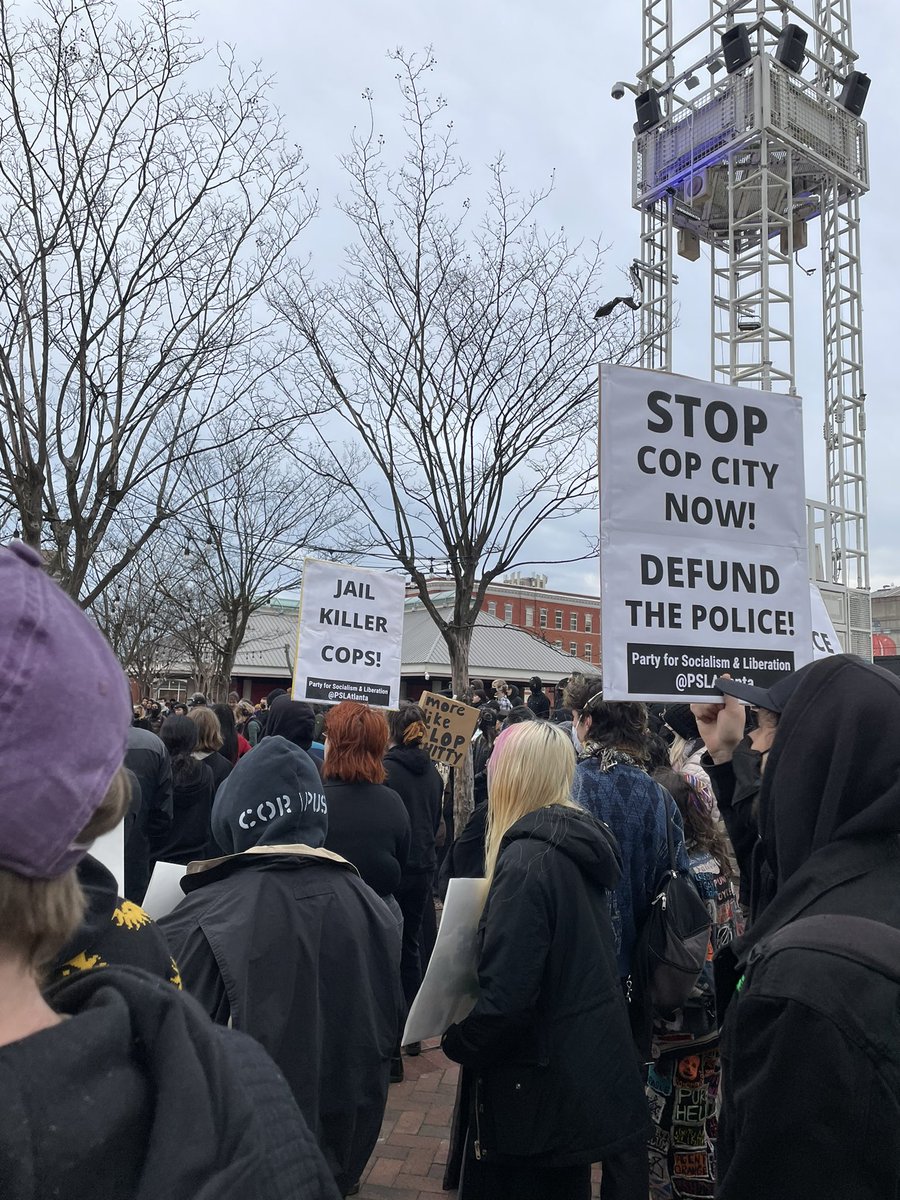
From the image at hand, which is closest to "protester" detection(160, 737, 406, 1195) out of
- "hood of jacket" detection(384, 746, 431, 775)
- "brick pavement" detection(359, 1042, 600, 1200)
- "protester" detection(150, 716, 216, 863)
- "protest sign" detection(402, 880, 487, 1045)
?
"protest sign" detection(402, 880, 487, 1045)

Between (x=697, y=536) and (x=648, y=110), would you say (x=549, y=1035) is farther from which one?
(x=648, y=110)

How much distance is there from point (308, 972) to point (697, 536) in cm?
240

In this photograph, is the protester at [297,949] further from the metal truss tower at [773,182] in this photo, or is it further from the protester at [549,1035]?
the metal truss tower at [773,182]

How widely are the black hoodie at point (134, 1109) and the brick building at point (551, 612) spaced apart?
76.4 m

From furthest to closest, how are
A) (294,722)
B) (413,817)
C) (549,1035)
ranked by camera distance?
(294,722), (413,817), (549,1035)

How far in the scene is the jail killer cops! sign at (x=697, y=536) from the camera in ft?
12.1

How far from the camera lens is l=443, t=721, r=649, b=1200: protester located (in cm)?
277

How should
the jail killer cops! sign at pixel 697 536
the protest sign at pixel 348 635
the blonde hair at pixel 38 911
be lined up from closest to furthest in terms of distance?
the blonde hair at pixel 38 911
the jail killer cops! sign at pixel 697 536
the protest sign at pixel 348 635

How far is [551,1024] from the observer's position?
283 cm

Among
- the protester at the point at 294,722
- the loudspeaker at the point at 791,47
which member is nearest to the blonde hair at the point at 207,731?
the protester at the point at 294,722

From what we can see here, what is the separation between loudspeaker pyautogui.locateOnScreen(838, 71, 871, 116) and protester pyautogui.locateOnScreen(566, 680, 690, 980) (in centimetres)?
2414

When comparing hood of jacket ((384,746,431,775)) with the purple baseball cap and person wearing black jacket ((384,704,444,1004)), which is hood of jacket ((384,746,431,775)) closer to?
person wearing black jacket ((384,704,444,1004))

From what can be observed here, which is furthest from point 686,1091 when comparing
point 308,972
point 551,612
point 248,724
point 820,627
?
point 551,612

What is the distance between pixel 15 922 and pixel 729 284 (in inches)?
997
